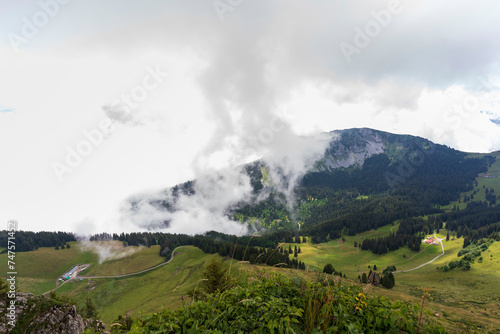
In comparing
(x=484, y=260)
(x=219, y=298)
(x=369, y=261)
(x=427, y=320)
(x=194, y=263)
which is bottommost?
(x=369, y=261)

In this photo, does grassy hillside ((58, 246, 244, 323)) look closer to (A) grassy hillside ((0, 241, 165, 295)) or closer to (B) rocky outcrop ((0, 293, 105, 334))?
(A) grassy hillside ((0, 241, 165, 295))

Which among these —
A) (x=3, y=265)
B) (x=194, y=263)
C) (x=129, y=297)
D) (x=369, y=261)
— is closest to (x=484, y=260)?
(x=369, y=261)

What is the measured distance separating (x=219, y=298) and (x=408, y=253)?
20244 centimetres

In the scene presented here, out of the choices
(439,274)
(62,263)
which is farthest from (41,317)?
(62,263)

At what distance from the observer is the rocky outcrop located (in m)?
14.4

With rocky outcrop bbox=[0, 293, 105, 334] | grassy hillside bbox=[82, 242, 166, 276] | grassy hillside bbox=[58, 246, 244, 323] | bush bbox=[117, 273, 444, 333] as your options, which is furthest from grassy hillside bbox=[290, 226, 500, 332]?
grassy hillside bbox=[82, 242, 166, 276]

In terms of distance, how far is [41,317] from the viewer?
49.3 feet

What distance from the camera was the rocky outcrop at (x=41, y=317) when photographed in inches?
567

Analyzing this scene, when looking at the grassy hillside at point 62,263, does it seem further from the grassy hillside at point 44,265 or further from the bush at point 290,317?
the bush at point 290,317

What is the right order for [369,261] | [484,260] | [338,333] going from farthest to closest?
[369,261], [484,260], [338,333]

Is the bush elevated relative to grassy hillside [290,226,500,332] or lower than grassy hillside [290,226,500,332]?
elevated

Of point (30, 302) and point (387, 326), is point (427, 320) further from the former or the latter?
point (30, 302)

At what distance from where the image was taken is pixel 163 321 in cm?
504

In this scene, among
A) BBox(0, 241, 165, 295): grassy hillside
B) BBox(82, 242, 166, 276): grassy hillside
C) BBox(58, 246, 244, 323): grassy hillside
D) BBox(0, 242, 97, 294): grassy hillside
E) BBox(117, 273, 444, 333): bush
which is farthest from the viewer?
BBox(82, 242, 166, 276): grassy hillside
